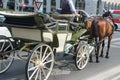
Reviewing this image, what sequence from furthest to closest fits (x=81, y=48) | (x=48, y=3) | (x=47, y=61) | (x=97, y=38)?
(x=48, y=3) → (x=97, y=38) → (x=81, y=48) → (x=47, y=61)

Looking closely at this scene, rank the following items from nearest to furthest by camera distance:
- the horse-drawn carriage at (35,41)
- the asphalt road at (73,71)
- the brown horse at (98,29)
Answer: the horse-drawn carriage at (35,41), the asphalt road at (73,71), the brown horse at (98,29)

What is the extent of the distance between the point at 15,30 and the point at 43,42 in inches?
32.1

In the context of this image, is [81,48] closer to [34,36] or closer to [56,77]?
[56,77]

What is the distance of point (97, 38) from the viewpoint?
36.9 feet

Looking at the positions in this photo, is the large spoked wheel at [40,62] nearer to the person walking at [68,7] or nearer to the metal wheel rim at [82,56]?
the metal wheel rim at [82,56]

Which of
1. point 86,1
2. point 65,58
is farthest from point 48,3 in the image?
point 65,58

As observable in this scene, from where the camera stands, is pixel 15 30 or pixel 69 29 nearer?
pixel 15 30

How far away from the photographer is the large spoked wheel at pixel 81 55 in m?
9.62

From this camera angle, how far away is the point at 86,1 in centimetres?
6181

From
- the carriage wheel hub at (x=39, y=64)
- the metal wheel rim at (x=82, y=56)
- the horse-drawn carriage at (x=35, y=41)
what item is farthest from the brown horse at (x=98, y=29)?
the carriage wheel hub at (x=39, y=64)

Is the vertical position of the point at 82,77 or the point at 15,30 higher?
the point at 15,30

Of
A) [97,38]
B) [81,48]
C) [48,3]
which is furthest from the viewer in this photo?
[48,3]

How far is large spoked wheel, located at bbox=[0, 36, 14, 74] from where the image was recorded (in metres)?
8.59

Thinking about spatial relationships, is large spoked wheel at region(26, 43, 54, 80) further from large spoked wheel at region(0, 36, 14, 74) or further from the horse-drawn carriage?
large spoked wheel at region(0, 36, 14, 74)
